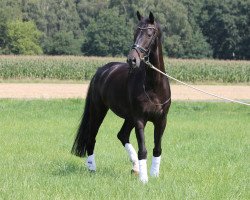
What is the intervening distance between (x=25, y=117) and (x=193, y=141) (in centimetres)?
728

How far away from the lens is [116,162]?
953 centimetres

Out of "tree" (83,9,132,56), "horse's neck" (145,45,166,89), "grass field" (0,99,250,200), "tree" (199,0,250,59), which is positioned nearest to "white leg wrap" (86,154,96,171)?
"grass field" (0,99,250,200)

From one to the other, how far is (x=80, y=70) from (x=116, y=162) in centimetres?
3681

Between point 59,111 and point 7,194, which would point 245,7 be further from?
point 7,194

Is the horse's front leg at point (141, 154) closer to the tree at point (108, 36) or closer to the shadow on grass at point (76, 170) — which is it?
the shadow on grass at point (76, 170)

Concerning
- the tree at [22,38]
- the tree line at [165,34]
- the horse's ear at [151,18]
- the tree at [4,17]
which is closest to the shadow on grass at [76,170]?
the horse's ear at [151,18]

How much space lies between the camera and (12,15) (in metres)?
91.8

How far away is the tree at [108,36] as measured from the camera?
8706 cm

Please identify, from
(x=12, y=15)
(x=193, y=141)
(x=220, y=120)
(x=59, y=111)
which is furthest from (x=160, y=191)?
(x=12, y=15)

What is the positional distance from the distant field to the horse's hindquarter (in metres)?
35.8

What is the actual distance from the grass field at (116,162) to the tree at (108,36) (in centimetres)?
6927

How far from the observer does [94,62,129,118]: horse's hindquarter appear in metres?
8.30

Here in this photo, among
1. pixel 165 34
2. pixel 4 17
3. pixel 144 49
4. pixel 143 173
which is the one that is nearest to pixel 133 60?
pixel 144 49

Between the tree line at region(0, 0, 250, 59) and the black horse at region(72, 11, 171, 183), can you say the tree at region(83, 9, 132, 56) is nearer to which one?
the tree line at region(0, 0, 250, 59)
